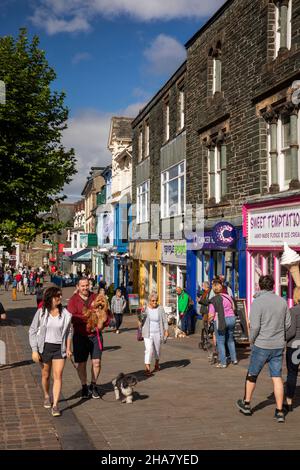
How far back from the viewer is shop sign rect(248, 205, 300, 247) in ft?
42.9

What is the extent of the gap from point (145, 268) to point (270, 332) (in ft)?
71.4

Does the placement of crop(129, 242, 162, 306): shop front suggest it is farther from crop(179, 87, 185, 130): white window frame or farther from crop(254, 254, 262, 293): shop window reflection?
crop(254, 254, 262, 293): shop window reflection

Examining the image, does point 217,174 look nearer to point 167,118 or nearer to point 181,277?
point 181,277

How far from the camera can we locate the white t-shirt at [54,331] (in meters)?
7.81

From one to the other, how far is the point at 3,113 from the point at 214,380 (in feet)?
43.0

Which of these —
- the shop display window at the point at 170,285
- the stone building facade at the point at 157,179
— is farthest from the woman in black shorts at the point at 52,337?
the shop display window at the point at 170,285

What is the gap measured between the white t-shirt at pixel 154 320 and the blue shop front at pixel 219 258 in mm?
4908

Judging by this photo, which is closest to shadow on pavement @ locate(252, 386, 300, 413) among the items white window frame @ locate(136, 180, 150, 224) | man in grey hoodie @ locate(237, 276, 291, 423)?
man in grey hoodie @ locate(237, 276, 291, 423)

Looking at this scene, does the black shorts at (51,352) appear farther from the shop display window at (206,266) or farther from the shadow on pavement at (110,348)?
the shop display window at (206,266)

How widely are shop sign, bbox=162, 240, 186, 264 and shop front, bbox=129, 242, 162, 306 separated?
3.13 feet

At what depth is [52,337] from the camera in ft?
25.6

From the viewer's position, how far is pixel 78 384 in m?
9.93
